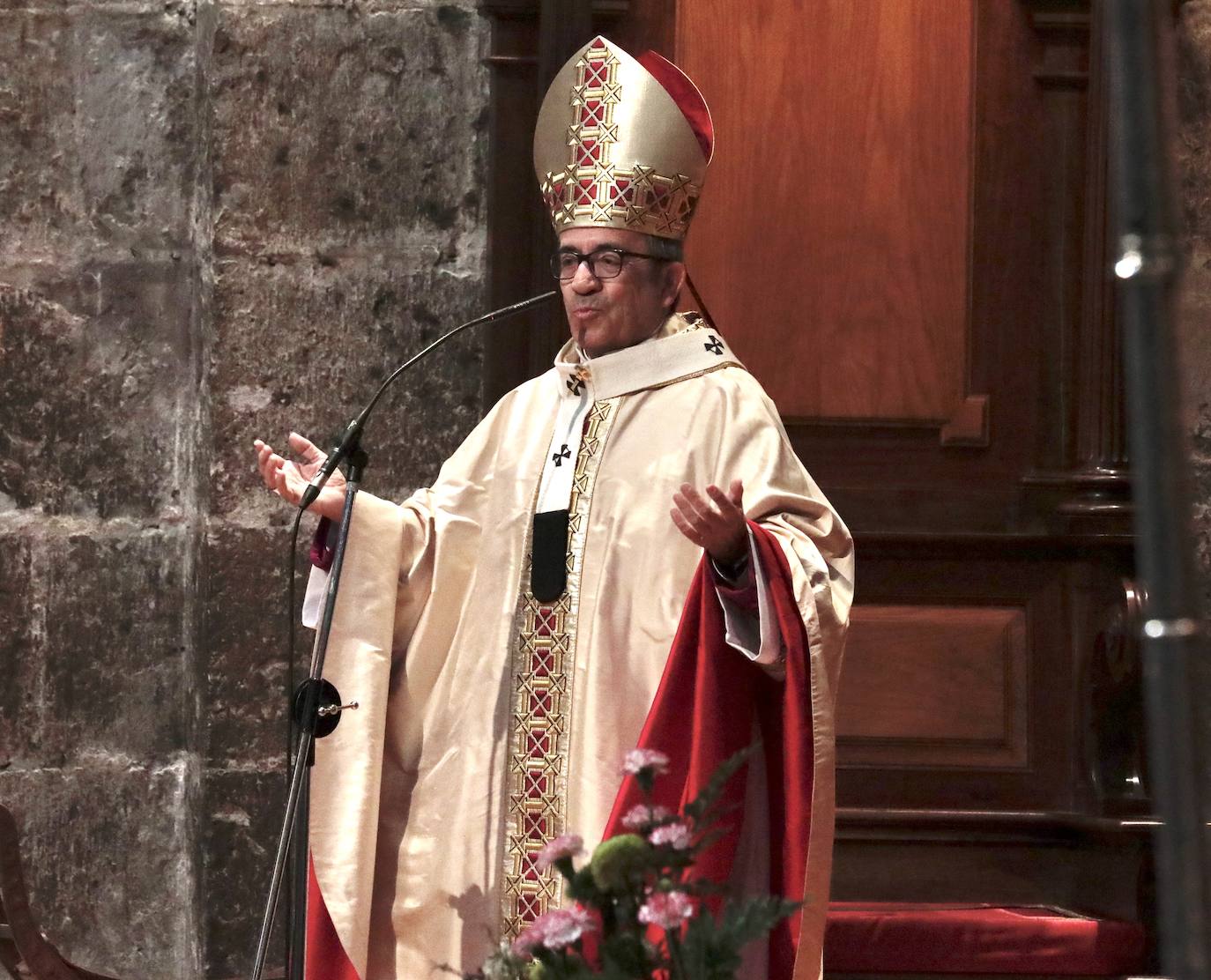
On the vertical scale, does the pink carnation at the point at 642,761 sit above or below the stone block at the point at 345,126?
below

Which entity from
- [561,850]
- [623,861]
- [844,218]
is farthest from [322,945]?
[844,218]

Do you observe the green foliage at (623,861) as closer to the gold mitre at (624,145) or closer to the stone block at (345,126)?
the gold mitre at (624,145)

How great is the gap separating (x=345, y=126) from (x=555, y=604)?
4.96 feet

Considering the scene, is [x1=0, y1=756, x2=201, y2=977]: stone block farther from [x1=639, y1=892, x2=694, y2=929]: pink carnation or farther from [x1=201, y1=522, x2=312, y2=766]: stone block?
[x1=639, y1=892, x2=694, y2=929]: pink carnation

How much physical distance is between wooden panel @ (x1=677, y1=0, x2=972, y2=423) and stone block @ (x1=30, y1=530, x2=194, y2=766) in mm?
1611

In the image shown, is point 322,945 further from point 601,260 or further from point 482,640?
point 601,260

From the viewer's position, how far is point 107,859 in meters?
4.59

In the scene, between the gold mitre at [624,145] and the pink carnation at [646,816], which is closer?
the pink carnation at [646,816]

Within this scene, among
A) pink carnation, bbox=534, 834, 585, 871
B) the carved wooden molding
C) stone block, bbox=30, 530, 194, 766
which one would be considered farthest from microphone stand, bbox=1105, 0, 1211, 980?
stone block, bbox=30, 530, 194, 766

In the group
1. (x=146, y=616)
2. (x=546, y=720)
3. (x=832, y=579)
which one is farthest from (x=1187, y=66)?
(x=146, y=616)

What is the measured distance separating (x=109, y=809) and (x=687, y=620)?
203 cm

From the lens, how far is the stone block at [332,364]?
440 centimetres

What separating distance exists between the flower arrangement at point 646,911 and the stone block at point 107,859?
8.82ft

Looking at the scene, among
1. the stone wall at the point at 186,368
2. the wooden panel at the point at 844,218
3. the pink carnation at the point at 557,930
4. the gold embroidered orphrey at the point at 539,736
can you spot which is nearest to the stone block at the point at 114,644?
the stone wall at the point at 186,368
